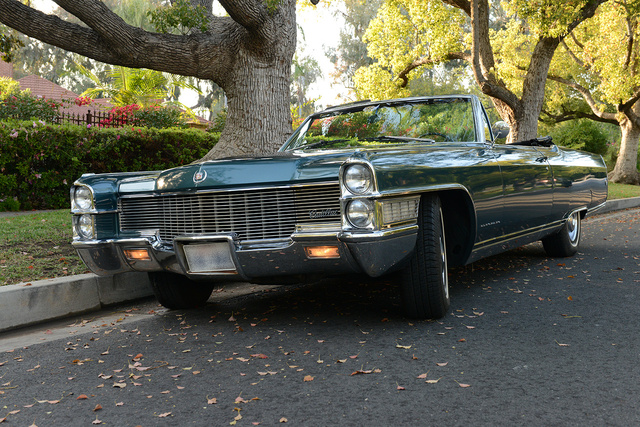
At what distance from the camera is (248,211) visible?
3736 millimetres

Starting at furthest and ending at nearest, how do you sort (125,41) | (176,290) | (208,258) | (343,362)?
(125,41), (176,290), (208,258), (343,362)

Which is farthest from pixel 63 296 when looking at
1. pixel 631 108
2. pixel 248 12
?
pixel 631 108

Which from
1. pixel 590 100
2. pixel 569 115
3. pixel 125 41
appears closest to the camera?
pixel 125 41

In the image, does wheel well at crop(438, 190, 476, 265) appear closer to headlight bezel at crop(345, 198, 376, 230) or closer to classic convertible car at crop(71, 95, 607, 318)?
classic convertible car at crop(71, 95, 607, 318)

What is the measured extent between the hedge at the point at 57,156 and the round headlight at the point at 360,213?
7243mm

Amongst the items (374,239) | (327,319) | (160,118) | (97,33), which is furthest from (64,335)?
(160,118)

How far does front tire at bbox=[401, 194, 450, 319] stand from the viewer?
3.83 meters

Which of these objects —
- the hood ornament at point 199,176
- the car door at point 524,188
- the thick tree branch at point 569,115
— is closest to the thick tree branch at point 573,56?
the thick tree branch at point 569,115

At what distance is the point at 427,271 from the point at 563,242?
3.24m

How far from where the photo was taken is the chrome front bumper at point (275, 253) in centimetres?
347

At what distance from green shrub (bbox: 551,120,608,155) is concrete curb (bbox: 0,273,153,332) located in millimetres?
23740

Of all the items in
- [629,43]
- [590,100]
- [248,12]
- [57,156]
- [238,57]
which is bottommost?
[57,156]

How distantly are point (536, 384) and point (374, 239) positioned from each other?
3.56ft

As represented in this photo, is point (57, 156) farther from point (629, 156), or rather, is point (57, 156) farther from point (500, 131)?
point (629, 156)
